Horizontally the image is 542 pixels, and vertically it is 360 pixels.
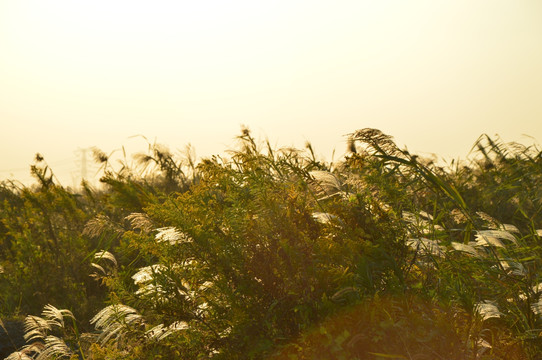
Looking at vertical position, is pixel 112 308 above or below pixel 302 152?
below

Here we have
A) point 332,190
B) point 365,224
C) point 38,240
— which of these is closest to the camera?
point 365,224

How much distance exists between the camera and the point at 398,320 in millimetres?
2598

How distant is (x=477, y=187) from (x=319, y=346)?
5449 mm

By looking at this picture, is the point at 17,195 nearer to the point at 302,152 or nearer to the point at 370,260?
the point at 302,152

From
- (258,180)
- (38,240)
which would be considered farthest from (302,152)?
(38,240)

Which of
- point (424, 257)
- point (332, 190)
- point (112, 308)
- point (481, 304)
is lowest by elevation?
point (481, 304)

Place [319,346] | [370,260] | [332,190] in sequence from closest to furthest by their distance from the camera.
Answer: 1. [319,346]
2. [370,260]
3. [332,190]

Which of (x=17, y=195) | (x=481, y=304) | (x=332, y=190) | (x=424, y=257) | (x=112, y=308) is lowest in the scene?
(x=481, y=304)

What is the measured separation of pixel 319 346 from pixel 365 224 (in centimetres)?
77

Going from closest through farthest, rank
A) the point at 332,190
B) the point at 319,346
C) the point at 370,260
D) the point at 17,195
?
the point at 319,346 < the point at 370,260 < the point at 332,190 < the point at 17,195

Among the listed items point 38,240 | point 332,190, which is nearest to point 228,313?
point 332,190

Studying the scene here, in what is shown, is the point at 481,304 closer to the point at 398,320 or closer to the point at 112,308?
the point at 398,320

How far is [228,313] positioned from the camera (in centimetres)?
279

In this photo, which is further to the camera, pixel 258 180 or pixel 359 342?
pixel 258 180
